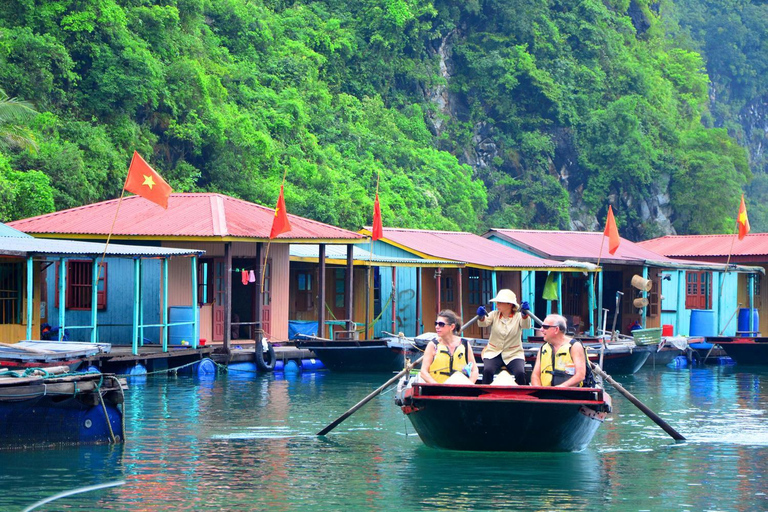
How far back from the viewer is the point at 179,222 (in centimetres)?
2738

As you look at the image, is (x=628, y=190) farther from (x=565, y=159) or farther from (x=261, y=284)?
(x=261, y=284)

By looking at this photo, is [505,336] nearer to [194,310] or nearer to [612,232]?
[194,310]

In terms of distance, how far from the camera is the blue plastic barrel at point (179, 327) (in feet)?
87.7

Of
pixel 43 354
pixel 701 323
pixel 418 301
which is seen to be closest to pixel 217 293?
pixel 418 301

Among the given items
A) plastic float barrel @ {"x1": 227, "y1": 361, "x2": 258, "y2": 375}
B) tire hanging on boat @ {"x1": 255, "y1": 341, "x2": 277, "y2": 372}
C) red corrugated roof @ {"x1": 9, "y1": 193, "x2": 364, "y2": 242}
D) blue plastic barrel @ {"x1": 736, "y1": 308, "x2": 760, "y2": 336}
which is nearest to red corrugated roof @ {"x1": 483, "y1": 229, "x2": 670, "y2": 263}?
blue plastic barrel @ {"x1": 736, "y1": 308, "x2": 760, "y2": 336}

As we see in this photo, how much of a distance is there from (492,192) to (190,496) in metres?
52.5

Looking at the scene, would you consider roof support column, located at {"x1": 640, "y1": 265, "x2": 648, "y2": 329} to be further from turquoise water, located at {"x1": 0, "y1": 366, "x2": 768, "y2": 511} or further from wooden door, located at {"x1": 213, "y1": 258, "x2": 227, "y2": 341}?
turquoise water, located at {"x1": 0, "y1": 366, "x2": 768, "y2": 511}

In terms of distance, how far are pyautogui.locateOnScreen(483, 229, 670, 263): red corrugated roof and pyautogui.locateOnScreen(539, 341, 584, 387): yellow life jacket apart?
2064cm

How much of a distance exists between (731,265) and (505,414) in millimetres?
24196

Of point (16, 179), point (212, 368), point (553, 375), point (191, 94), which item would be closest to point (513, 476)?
point (553, 375)

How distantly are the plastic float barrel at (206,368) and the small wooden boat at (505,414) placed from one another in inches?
463

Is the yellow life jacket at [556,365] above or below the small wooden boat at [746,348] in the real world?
above

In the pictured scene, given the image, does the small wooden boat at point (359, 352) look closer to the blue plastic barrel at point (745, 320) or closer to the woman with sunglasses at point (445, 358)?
the woman with sunglasses at point (445, 358)

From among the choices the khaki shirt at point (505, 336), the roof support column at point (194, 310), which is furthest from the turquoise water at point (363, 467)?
the roof support column at point (194, 310)
